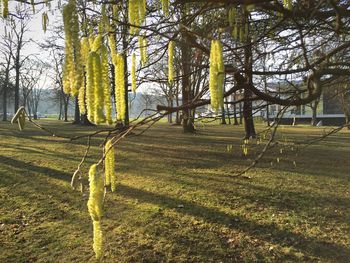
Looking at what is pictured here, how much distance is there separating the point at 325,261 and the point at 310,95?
3722mm

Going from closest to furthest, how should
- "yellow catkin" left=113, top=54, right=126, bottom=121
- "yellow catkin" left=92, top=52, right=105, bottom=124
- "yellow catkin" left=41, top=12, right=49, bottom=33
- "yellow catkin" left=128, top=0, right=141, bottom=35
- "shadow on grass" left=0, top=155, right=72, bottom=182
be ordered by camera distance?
"yellow catkin" left=92, top=52, right=105, bottom=124 < "yellow catkin" left=113, top=54, right=126, bottom=121 < "yellow catkin" left=128, top=0, right=141, bottom=35 < "yellow catkin" left=41, top=12, right=49, bottom=33 < "shadow on grass" left=0, top=155, right=72, bottom=182

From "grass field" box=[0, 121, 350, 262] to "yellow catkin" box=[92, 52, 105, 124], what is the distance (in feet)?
10.2

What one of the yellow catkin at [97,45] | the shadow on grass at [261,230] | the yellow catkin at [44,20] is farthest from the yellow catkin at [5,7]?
the shadow on grass at [261,230]

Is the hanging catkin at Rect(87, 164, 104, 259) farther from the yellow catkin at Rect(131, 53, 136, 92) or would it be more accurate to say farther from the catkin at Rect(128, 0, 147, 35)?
the yellow catkin at Rect(131, 53, 136, 92)

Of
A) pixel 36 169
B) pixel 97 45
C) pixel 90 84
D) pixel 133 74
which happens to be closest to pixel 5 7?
pixel 133 74

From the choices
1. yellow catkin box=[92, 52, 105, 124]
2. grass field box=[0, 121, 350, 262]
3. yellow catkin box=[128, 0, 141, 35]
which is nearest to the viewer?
yellow catkin box=[92, 52, 105, 124]

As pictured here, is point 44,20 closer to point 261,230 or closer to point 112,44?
point 112,44

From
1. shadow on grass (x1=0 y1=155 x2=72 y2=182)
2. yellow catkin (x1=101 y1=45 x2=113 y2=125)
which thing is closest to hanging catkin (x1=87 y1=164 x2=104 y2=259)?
yellow catkin (x1=101 y1=45 x2=113 y2=125)

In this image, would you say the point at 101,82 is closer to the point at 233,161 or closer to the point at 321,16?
the point at 321,16

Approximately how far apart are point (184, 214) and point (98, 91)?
6182 millimetres

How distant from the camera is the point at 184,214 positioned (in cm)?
727

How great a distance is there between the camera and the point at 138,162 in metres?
12.4

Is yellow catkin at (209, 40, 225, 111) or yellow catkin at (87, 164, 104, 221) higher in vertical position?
yellow catkin at (209, 40, 225, 111)

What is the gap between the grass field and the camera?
19.5ft
